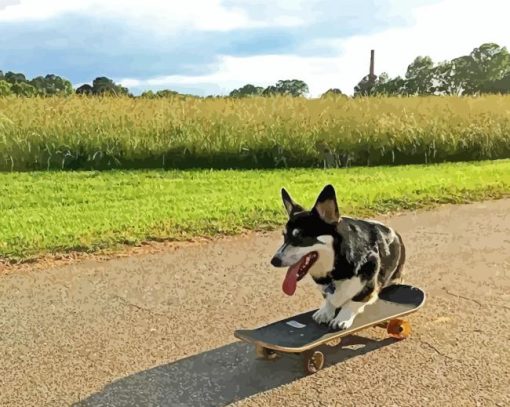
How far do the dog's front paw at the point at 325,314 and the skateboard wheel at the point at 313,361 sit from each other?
0.75 ft

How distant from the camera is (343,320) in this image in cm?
367

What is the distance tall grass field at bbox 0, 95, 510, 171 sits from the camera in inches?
438

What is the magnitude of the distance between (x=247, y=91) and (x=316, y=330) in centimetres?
1541

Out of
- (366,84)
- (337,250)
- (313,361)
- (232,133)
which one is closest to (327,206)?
(337,250)

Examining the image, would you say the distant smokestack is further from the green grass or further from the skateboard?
the skateboard

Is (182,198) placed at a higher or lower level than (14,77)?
lower

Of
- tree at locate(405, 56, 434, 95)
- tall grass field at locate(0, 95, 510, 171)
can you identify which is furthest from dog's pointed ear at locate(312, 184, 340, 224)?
tree at locate(405, 56, 434, 95)

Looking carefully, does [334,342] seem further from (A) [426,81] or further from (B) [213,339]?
(A) [426,81]

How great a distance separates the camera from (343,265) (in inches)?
141

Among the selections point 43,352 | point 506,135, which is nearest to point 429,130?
point 506,135

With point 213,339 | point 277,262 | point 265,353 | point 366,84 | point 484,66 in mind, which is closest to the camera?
point 277,262

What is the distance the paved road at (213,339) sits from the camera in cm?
333

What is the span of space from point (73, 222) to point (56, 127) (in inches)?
212

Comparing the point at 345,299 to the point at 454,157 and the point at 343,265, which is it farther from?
the point at 454,157
